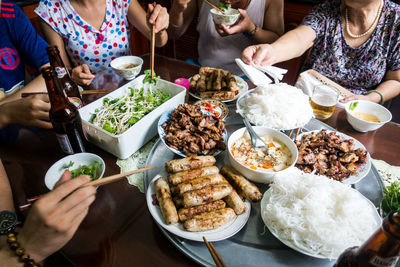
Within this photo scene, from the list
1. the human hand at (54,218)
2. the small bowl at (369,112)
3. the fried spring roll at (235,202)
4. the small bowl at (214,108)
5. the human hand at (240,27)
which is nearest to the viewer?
the human hand at (54,218)

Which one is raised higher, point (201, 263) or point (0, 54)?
point (0, 54)

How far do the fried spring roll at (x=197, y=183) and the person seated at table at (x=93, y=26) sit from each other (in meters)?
2.02

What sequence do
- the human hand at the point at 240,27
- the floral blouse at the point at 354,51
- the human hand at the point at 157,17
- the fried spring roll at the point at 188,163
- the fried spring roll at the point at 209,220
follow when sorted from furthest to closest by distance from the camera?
the human hand at the point at 240,27 < the floral blouse at the point at 354,51 < the human hand at the point at 157,17 < the fried spring roll at the point at 188,163 < the fried spring roll at the point at 209,220

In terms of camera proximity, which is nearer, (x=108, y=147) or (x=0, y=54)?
(x=108, y=147)

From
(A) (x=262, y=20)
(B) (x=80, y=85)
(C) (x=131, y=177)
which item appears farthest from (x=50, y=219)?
(A) (x=262, y=20)

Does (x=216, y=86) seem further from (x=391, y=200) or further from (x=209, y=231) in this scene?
(x=391, y=200)

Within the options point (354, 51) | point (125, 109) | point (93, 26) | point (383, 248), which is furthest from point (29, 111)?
point (354, 51)

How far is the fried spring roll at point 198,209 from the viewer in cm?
139

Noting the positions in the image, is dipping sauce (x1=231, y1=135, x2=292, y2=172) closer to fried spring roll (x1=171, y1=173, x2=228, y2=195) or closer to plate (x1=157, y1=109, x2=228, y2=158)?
plate (x1=157, y1=109, x2=228, y2=158)

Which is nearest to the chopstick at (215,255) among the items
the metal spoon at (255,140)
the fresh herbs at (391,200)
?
the metal spoon at (255,140)

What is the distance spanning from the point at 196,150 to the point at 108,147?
69cm

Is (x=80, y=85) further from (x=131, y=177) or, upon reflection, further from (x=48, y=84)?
(x=131, y=177)

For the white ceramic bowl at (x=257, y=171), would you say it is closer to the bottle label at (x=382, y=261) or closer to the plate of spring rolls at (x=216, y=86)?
the plate of spring rolls at (x=216, y=86)

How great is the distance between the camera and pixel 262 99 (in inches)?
88.9
